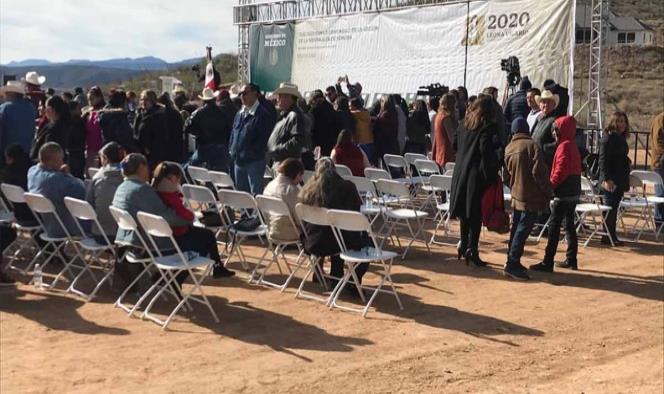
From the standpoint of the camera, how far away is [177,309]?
19.5ft

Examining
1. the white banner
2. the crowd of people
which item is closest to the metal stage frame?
the white banner

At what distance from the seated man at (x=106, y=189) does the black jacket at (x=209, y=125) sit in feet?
8.39

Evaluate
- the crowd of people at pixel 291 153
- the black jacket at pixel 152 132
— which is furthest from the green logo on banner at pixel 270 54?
the black jacket at pixel 152 132

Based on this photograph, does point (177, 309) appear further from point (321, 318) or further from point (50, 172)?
point (50, 172)

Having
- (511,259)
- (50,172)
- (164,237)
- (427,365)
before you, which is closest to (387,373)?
(427,365)

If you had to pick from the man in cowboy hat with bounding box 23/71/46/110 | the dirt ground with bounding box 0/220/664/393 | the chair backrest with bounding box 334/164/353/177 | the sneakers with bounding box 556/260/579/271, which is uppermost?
the man in cowboy hat with bounding box 23/71/46/110

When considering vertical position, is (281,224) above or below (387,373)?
above

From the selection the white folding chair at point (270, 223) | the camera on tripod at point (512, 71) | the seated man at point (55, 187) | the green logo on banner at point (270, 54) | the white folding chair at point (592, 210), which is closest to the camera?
the white folding chair at point (270, 223)

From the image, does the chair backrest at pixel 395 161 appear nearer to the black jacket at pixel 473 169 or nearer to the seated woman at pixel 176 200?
the black jacket at pixel 473 169

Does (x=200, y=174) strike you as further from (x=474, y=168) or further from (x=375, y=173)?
(x=474, y=168)

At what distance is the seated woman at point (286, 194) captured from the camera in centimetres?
695

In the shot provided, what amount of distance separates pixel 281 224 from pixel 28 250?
316cm

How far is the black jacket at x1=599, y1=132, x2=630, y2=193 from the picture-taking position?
874cm

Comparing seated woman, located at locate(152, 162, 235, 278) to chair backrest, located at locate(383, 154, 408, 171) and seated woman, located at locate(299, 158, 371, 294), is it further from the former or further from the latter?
chair backrest, located at locate(383, 154, 408, 171)
